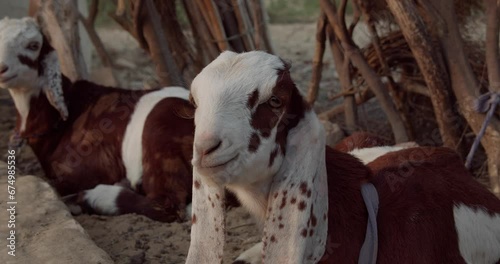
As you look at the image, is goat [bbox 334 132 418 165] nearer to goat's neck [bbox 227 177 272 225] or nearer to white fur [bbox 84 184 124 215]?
goat's neck [bbox 227 177 272 225]

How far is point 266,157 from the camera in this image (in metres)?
2.49

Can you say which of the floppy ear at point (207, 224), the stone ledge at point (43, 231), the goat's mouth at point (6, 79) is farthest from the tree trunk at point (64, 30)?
the floppy ear at point (207, 224)

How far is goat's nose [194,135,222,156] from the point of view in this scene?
7.63 ft

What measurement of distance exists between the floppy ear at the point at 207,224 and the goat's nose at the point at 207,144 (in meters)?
0.25

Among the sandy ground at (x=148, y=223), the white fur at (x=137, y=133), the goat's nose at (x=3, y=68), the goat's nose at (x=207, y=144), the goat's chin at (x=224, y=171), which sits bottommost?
the sandy ground at (x=148, y=223)

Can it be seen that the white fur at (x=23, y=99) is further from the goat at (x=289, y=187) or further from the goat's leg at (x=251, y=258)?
the goat at (x=289, y=187)

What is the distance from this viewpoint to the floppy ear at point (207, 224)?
2.60m

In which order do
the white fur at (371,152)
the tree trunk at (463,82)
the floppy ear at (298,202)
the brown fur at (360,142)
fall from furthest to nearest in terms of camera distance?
1. the tree trunk at (463,82)
2. the brown fur at (360,142)
3. the white fur at (371,152)
4. the floppy ear at (298,202)

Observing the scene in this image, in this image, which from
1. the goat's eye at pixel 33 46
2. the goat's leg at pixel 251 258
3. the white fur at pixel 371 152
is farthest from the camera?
the goat's eye at pixel 33 46

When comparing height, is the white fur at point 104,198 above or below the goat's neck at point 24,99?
below

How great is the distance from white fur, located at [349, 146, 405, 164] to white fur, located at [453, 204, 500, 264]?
0.49 metres

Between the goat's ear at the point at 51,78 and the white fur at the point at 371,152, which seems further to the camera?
the goat's ear at the point at 51,78

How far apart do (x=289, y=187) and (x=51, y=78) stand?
2.95m

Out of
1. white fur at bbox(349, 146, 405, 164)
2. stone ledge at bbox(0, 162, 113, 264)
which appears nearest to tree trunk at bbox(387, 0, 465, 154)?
white fur at bbox(349, 146, 405, 164)
